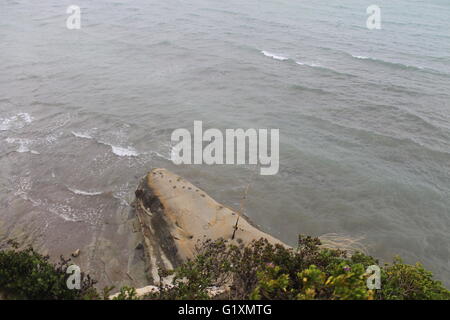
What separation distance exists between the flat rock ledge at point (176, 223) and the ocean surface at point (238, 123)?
2.42m

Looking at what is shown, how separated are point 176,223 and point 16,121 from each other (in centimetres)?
1489

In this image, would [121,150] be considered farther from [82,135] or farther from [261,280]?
[261,280]

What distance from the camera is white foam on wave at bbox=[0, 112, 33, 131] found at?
1904cm

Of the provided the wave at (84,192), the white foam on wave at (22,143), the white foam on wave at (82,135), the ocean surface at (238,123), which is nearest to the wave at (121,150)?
the white foam on wave at (82,135)

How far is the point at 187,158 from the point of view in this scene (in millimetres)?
17359

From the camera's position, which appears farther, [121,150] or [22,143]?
[121,150]

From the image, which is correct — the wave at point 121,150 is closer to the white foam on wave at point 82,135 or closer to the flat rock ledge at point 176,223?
the white foam on wave at point 82,135

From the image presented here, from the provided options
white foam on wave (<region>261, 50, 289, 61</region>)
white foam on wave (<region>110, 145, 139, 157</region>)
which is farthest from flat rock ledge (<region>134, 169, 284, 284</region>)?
white foam on wave (<region>261, 50, 289, 61</region>)

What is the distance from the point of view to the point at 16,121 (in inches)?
773

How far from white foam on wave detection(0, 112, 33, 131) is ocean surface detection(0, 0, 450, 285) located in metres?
0.06

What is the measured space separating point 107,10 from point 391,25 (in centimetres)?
4357

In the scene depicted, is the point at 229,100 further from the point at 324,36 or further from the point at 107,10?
the point at 107,10

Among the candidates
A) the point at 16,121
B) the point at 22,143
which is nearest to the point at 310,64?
the point at 16,121

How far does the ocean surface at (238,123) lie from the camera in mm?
13781
